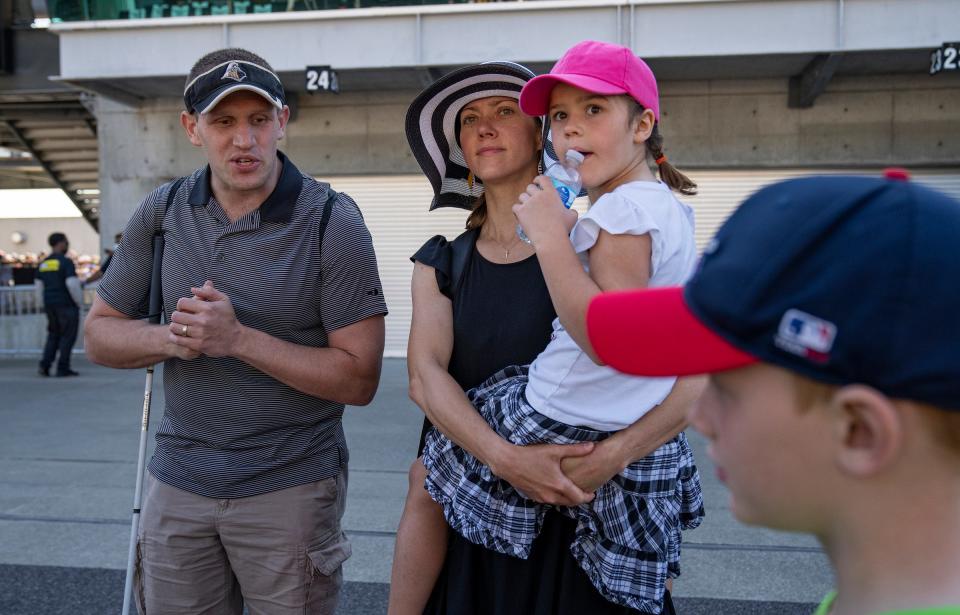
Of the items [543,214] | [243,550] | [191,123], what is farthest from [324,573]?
[191,123]

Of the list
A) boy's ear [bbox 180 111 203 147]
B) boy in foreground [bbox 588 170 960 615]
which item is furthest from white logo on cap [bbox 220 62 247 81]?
boy in foreground [bbox 588 170 960 615]

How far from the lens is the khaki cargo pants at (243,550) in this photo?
2.69 m

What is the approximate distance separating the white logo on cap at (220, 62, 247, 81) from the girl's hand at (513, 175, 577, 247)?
108cm

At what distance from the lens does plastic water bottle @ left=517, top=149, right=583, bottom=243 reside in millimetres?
2256

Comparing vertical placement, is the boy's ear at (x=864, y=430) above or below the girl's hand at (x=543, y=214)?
below

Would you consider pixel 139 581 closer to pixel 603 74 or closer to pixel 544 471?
pixel 544 471

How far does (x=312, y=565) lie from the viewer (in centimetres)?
272

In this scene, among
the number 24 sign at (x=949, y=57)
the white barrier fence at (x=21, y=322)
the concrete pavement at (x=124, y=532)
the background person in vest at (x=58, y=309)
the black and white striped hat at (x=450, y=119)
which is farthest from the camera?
the white barrier fence at (x=21, y=322)

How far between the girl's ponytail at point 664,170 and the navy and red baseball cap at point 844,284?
4.73ft

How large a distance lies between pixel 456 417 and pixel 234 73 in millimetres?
1271

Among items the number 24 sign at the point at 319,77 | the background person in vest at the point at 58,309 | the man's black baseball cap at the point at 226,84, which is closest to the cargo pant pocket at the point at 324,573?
the man's black baseball cap at the point at 226,84

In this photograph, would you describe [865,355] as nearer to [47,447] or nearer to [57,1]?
[47,447]

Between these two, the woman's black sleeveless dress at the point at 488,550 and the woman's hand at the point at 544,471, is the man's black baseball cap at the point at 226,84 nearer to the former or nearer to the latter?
the woman's black sleeveless dress at the point at 488,550

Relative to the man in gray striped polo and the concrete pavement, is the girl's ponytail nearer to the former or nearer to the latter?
the man in gray striped polo
